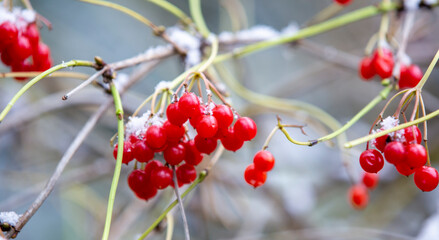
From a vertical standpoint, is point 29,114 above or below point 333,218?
below

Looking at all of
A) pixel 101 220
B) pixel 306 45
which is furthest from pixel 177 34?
pixel 101 220

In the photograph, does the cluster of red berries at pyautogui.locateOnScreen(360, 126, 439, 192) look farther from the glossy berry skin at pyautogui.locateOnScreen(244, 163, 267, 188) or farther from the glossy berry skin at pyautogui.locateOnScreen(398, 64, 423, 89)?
the glossy berry skin at pyautogui.locateOnScreen(398, 64, 423, 89)

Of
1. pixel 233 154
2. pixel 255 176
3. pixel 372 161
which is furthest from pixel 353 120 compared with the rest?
pixel 233 154

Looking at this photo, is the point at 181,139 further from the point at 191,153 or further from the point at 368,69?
the point at 368,69

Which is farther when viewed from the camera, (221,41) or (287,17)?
(287,17)

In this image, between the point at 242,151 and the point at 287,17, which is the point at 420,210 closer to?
the point at 242,151

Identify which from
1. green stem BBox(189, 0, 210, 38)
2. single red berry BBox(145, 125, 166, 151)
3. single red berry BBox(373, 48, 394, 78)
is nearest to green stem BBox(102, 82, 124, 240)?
single red berry BBox(145, 125, 166, 151)
